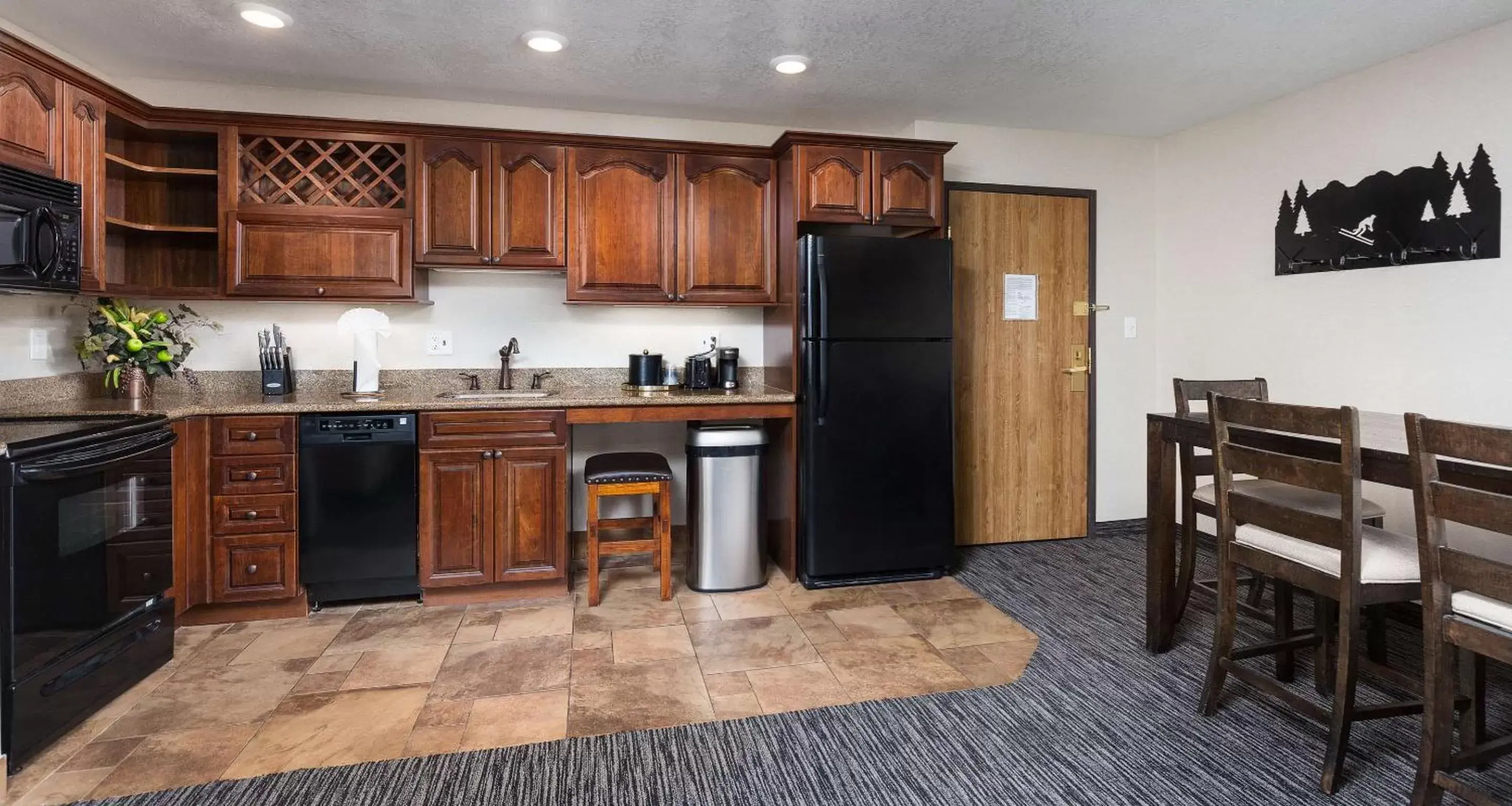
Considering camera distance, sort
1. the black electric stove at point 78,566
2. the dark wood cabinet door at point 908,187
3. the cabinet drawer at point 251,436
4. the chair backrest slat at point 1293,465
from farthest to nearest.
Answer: the dark wood cabinet door at point 908,187, the cabinet drawer at point 251,436, the black electric stove at point 78,566, the chair backrest slat at point 1293,465

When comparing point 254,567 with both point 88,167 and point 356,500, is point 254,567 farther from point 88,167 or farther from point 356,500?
point 88,167

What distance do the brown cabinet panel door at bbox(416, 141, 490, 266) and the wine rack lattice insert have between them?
0.46 ft

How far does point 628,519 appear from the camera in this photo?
10.6ft

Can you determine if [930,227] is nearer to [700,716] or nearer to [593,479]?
[593,479]

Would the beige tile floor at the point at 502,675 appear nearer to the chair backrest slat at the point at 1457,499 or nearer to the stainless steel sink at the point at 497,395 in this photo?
the stainless steel sink at the point at 497,395

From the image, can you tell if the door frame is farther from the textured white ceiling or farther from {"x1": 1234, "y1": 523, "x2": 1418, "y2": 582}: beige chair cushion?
{"x1": 1234, "y1": 523, "x2": 1418, "y2": 582}: beige chair cushion

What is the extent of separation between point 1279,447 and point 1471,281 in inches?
60.0

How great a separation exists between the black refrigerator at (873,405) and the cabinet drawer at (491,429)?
1.09 meters

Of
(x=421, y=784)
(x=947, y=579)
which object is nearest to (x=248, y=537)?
(x=421, y=784)

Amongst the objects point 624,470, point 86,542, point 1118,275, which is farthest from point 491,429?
point 1118,275

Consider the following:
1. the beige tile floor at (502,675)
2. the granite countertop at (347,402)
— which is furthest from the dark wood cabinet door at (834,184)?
the beige tile floor at (502,675)

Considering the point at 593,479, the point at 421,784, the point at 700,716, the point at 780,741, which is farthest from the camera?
the point at 593,479

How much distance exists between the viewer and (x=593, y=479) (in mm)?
3111

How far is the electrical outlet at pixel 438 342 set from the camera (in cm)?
360
